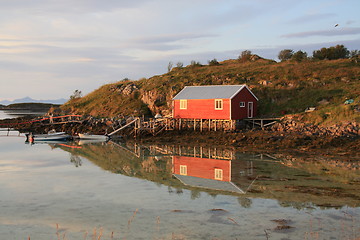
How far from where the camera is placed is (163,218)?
13.9m

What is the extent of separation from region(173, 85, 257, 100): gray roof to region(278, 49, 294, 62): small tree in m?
32.2

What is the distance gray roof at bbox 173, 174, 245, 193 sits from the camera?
18281 mm

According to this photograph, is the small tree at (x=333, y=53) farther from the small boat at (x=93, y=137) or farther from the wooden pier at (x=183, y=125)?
the small boat at (x=93, y=137)

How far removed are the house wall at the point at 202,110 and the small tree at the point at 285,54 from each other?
114 feet

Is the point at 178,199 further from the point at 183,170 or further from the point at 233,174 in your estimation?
the point at 183,170

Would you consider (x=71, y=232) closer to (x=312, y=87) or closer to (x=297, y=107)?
(x=297, y=107)

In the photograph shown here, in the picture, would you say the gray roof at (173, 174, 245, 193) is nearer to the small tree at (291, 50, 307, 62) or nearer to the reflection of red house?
the reflection of red house

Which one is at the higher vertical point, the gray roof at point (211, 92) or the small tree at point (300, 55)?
the small tree at point (300, 55)

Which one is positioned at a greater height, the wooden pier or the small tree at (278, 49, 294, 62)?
the small tree at (278, 49, 294, 62)

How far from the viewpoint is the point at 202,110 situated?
40.7 m

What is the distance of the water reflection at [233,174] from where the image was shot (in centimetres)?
1681

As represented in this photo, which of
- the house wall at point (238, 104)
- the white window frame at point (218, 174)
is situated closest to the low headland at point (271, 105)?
the house wall at point (238, 104)

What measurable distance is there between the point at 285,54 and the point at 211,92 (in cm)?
3453

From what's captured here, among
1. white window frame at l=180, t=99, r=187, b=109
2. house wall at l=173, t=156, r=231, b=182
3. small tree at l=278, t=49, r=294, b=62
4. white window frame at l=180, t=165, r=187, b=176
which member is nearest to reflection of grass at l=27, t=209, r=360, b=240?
house wall at l=173, t=156, r=231, b=182
